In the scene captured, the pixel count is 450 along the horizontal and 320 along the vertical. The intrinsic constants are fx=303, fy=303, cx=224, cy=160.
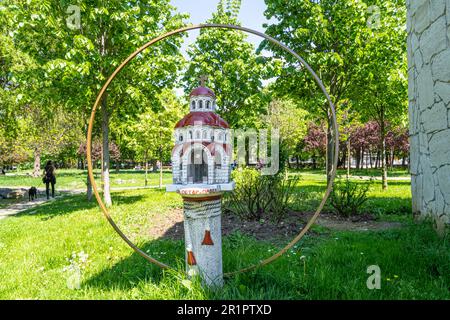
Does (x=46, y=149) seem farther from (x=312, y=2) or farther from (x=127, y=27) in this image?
(x=312, y=2)

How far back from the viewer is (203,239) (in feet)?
10.6

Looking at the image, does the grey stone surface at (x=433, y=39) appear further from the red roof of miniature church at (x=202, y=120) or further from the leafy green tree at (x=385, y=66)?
the red roof of miniature church at (x=202, y=120)

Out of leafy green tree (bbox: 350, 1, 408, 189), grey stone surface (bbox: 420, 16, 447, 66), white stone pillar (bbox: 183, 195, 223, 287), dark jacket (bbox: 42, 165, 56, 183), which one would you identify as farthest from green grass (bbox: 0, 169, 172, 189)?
grey stone surface (bbox: 420, 16, 447, 66)

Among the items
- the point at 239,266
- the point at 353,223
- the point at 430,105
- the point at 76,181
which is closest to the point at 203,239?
the point at 239,266

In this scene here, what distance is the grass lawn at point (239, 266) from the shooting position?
3.17 meters

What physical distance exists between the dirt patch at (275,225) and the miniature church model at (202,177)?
117 inches

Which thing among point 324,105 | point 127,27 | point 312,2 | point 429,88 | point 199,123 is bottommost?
point 199,123

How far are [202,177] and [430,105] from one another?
4.97 metres

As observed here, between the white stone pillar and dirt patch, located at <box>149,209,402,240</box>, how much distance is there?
2945 millimetres

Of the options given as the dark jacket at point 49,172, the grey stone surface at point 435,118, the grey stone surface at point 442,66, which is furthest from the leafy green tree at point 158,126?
the grey stone surface at point 442,66

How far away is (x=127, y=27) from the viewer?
8.72 metres
